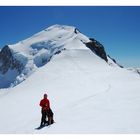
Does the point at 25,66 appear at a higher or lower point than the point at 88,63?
higher

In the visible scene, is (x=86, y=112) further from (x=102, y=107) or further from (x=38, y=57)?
(x=38, y=57)

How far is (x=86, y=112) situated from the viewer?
17.8m

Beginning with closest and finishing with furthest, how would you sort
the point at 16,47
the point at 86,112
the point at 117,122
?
the point at 117,122
the point at 86,112
the point at 16,47

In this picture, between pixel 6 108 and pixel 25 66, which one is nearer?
pixel 6 108

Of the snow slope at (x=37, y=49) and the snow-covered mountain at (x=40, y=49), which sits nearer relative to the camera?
the snow-covered mountain at (x=40, y=49)

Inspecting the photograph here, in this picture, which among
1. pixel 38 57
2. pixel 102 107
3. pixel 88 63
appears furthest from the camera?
pixel 38 57

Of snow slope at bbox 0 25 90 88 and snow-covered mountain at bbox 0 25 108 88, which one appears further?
snow slope at bbox 0 25 90 88

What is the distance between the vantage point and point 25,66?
14950cm

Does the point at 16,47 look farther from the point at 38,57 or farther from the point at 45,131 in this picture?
the point at 45,131

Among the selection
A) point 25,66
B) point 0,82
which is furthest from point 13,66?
point 25,66

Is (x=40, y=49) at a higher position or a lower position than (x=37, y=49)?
lower

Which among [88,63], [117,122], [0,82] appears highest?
[0,82]

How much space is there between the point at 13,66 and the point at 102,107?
168361mm

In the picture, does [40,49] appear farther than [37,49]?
No
